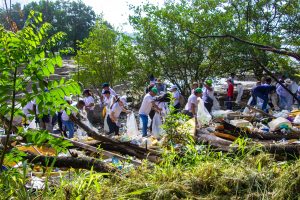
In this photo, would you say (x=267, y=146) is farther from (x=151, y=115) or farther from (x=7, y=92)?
(x=151, y=115)

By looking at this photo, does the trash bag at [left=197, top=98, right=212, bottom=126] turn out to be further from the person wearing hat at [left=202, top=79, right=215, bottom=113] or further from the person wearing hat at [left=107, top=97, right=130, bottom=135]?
the person wearing hat at [left=107, top=97, right=130, bottom=135]

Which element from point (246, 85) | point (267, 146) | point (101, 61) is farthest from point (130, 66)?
A: point (267, 146)

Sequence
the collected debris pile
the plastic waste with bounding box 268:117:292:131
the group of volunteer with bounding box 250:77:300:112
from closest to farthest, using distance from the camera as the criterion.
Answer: the collected debris pile < the plastic waste with bounding box 268:117:292:131 < the group of volunteer with bounding box 250:77:300:112

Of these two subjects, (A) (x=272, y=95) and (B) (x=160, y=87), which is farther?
(A) (x=272, y=95)

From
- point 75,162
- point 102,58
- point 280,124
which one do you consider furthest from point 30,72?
point 102,58

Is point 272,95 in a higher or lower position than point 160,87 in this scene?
lower

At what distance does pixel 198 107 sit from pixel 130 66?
642 cm

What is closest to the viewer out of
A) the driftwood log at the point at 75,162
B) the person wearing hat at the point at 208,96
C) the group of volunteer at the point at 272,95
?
the driftwood log at the point at 75,162

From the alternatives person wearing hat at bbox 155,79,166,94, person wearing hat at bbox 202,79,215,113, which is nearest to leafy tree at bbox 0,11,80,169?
person wearing hat at bbox 202,79,215,113

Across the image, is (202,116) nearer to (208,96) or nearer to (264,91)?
(208,96)

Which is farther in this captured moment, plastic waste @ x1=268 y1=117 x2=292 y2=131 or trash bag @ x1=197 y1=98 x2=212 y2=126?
trash bag @ x1=197 y1=98 x2=212 y2=126

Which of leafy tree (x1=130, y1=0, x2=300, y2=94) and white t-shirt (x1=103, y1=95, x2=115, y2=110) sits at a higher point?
leafy tree (x1=130, y1=0, x2=300, y2=94)

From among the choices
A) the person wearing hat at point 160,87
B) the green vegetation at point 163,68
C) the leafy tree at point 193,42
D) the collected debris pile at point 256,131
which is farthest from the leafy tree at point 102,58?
the collected debris pile at point 256,131

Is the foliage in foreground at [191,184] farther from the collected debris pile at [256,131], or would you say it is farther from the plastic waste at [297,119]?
the plastic waste at [297,119]
